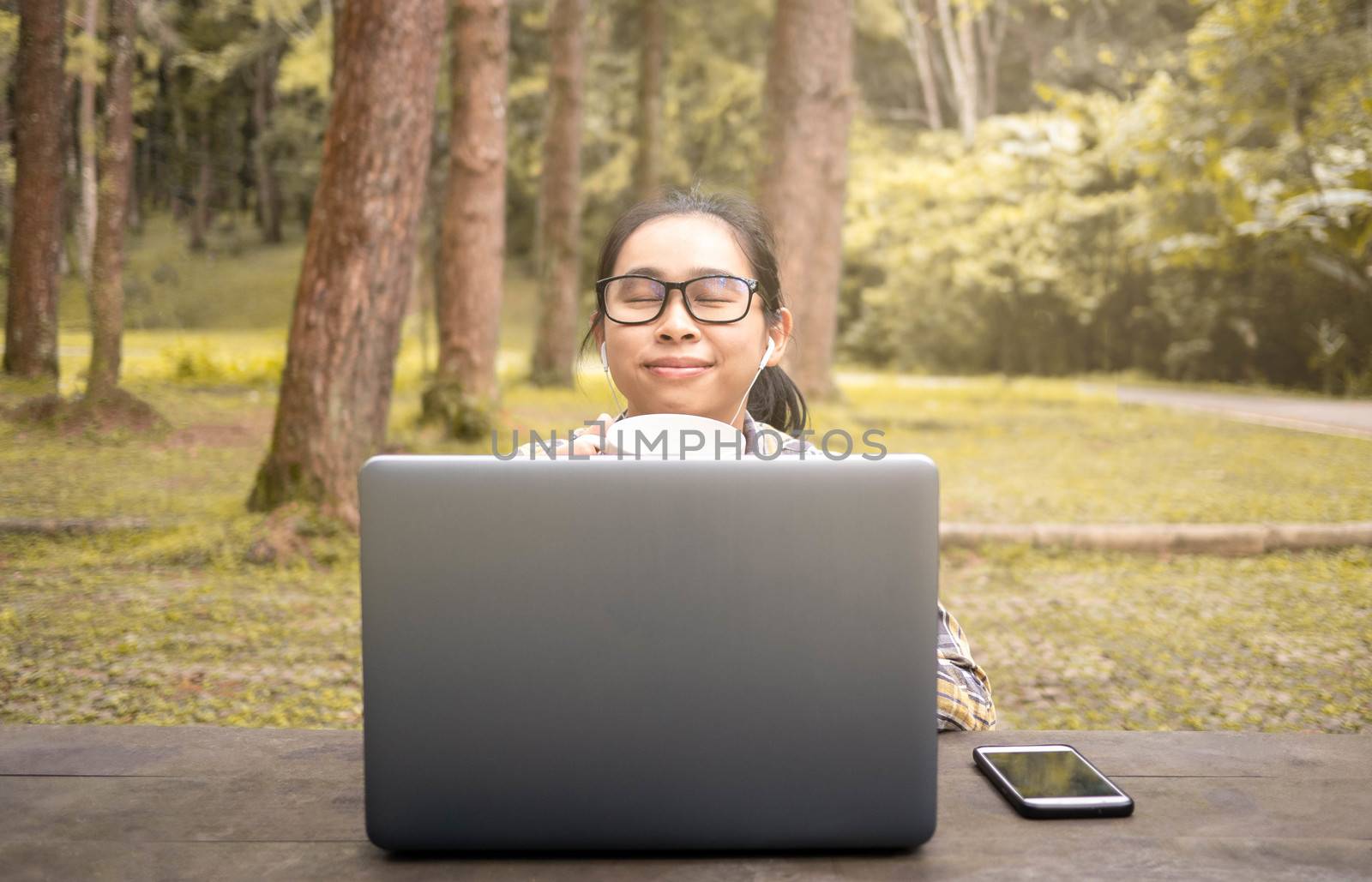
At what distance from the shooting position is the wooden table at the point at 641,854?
0.82 meters

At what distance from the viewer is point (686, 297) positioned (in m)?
1.32

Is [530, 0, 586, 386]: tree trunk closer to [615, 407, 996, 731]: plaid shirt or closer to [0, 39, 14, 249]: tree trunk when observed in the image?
[0, 39, 14, 249]: tree trunk

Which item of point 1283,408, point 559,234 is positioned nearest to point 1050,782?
point 1283,408

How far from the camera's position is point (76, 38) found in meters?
3.85

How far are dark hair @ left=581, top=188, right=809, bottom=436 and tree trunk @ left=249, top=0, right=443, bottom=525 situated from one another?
2.66 m

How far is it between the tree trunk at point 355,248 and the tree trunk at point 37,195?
0.82 meters

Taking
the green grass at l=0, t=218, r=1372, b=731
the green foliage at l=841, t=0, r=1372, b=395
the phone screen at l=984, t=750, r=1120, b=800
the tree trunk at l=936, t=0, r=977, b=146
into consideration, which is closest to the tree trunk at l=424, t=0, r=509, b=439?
the green grass at l=0, t=218, r=1372, b=731

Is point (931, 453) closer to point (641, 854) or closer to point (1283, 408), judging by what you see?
point (1283, 408)

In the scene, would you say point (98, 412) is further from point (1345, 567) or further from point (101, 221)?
point (1345, 567)

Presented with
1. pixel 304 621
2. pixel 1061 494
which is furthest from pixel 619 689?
pixel 1061 494

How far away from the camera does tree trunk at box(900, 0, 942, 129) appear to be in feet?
44.0

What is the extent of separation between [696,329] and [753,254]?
0.26 m

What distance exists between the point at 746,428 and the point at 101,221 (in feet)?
11.9

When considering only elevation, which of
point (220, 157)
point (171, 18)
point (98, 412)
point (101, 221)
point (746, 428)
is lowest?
point (98, 412)
